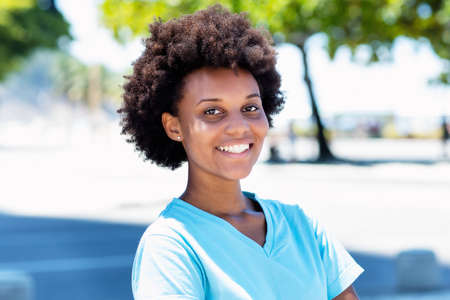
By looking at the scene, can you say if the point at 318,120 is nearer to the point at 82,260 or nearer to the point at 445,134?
the point at 445,134

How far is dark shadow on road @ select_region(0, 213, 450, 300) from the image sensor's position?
6984 mm

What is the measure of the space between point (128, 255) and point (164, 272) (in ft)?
24.5

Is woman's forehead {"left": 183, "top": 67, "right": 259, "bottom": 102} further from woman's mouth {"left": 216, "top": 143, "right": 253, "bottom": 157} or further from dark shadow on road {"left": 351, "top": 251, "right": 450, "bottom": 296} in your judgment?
dark shadow on road {"left": 351, "top": 251, "right": 450, "bottom": 296}

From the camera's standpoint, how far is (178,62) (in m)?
1.72

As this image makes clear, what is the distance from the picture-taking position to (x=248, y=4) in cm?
1138

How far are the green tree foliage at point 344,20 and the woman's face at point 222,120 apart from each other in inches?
517

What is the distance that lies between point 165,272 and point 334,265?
0.51m

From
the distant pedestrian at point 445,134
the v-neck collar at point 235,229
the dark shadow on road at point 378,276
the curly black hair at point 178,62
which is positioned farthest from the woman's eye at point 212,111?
the distant pedestrian at point 445,134

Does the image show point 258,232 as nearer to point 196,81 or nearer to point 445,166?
point 196,81

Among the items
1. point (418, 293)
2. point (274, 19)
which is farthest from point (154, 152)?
point (274, 19)

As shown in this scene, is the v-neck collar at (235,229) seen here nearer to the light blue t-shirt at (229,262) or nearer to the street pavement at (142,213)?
the light blue t-shirt at (229,262)

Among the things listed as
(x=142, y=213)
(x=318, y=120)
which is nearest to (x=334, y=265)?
(x=142, y=213)

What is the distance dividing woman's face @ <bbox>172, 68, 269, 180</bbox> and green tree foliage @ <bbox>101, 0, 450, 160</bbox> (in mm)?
13137

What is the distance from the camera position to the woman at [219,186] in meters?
1.50
